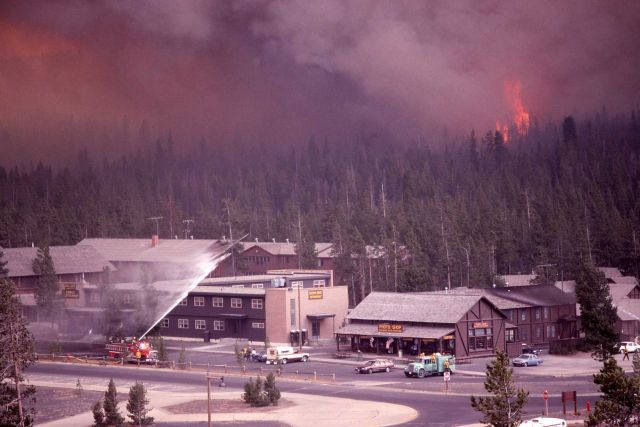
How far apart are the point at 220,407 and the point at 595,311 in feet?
123

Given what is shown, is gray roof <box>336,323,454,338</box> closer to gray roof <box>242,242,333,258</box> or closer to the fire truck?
the fire truck

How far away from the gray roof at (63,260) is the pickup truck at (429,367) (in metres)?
66.2

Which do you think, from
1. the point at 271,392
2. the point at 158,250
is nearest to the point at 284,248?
the point at 158,250

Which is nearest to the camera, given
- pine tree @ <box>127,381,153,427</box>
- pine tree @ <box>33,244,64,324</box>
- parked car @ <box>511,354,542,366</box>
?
pine tree @ <box>127,381,153,427</box>

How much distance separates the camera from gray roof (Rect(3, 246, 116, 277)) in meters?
126

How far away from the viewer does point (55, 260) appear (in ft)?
433

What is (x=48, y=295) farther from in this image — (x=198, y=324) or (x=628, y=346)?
(x=628, y=346)

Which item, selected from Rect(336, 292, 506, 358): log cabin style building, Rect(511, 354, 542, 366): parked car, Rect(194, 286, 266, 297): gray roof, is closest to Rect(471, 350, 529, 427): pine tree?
Rect(511, 354, 542, 366): parked car

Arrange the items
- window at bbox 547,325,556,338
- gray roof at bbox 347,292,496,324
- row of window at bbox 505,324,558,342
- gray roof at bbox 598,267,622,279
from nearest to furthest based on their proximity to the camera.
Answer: gray roof at bbox 347,292,496,324, row of window at bbox 505,324,558,342, window at bbox 547,325,556,338, gray roof at bbox 598,267,622,279

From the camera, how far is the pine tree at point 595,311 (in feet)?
273

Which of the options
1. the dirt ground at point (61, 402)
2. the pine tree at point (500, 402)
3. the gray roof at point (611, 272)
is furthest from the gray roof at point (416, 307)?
the gray roof at point (611, 272)

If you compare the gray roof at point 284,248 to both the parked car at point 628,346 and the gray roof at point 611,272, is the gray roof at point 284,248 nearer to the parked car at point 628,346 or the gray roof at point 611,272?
the gray roof at point 611,272

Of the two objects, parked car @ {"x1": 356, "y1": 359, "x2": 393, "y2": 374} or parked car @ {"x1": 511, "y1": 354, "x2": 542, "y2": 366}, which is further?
parked car @ {"x1": 511, "y1": 354, "x2": 542, "y2": 366}

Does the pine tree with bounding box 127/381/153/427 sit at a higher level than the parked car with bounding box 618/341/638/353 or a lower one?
lower
